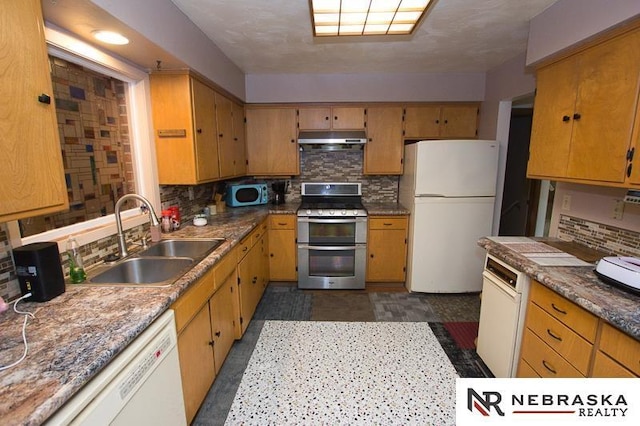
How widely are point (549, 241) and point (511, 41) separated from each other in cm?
168

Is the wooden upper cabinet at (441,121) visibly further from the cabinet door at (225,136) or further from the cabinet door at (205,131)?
the cabinet door at (205,131)

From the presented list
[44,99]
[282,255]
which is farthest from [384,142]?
[44,99]

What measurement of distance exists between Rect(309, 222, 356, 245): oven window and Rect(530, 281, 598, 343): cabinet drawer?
1861mm

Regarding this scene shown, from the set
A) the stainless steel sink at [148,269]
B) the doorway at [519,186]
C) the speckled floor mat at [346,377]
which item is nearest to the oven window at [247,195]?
the speckled floor mat at [346,377]

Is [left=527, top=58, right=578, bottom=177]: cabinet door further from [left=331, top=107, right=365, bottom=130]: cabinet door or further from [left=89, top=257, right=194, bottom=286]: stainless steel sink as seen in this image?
[left=89, top=257, right=194, bottom=286]: stainless steel sink

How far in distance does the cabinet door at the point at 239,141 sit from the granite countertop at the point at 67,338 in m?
1.88

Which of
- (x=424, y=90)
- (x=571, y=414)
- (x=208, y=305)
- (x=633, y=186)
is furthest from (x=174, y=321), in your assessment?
(x=424, y=90)

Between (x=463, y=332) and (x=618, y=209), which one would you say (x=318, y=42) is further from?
(x=463, y=332)

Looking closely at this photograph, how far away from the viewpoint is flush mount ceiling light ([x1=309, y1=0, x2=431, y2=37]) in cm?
171

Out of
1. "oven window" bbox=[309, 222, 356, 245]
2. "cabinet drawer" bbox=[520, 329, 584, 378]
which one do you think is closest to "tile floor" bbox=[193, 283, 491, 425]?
"cabinet drawer" bbox=[520, 329, 584, 378]

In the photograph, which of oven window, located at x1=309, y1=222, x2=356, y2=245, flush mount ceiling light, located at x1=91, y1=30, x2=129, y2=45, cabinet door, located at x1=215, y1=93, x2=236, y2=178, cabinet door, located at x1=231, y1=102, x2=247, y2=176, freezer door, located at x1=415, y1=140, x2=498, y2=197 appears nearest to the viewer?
flush mount ceiling light, located at x1=91, y1=30, x2=129, y2=45

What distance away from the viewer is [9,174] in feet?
3.06

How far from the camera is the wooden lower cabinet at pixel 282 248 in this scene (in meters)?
3.32

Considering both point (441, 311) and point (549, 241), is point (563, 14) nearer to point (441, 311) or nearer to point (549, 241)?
point (549, 241)
